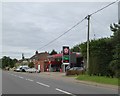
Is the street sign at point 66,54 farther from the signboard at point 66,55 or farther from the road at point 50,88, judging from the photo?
the road at point 50,88

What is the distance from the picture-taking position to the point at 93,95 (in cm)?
1792

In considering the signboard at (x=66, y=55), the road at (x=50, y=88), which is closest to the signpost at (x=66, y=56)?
the signboard at (x=66, y=55)

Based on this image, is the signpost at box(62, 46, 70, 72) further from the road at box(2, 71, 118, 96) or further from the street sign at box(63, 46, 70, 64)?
the road at box(2, 71, 118, 96)

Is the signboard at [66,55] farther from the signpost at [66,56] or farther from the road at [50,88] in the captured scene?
the road at [50,88]

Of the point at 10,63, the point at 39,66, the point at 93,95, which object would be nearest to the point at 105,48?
the point at 93,95

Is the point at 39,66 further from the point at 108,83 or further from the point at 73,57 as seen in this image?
the point at 108,83

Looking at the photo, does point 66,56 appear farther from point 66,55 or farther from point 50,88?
point 50,88

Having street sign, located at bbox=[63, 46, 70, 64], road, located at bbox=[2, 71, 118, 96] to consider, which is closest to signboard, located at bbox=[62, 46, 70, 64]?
street sign, located at bbox=[63, 46, 70, 64]

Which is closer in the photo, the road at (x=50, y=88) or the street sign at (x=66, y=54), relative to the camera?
the road at (x=50, y=88)

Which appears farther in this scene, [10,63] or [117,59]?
[10,63]

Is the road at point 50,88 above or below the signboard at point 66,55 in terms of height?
below

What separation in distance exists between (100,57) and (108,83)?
466 inches

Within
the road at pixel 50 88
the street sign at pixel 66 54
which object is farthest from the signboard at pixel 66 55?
the road at pixel 50 88

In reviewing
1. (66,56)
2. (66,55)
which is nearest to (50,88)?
(66,56)
